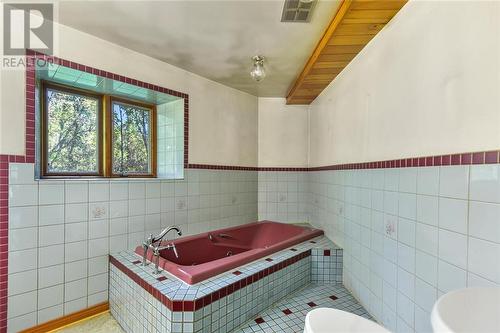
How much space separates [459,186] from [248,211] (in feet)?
8.26

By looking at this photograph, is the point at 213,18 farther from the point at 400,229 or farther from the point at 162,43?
the point at 400,229

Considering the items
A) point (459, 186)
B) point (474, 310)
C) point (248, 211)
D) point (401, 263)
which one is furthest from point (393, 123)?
point (248, 211)

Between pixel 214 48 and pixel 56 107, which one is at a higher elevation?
pixel 214 48

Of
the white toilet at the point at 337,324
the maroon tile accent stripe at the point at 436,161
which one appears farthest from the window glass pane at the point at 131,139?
the white toilet at the point at 337,324

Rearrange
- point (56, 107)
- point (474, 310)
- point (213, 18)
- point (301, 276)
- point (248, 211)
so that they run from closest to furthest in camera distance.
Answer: point (474, 310) → point (213, 18) → point (56, 107) → point (301, 276) → point (248, 211)

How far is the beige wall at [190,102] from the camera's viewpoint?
165 cm

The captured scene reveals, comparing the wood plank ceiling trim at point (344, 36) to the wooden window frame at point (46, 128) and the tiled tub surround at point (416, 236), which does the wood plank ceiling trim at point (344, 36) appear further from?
the wooden window frame at point (46, 128)

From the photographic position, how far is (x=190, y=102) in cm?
273

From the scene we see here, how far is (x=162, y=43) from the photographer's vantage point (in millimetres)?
2100

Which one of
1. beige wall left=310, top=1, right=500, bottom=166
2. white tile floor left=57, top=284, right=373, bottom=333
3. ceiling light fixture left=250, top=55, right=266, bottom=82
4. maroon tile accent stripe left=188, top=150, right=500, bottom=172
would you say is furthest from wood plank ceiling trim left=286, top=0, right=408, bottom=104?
white tile floor left=57, top=284, right=373, bottom=333

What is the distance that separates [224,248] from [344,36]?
2341mm

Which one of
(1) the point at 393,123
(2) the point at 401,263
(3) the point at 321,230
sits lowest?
(3) the point at 321,230
